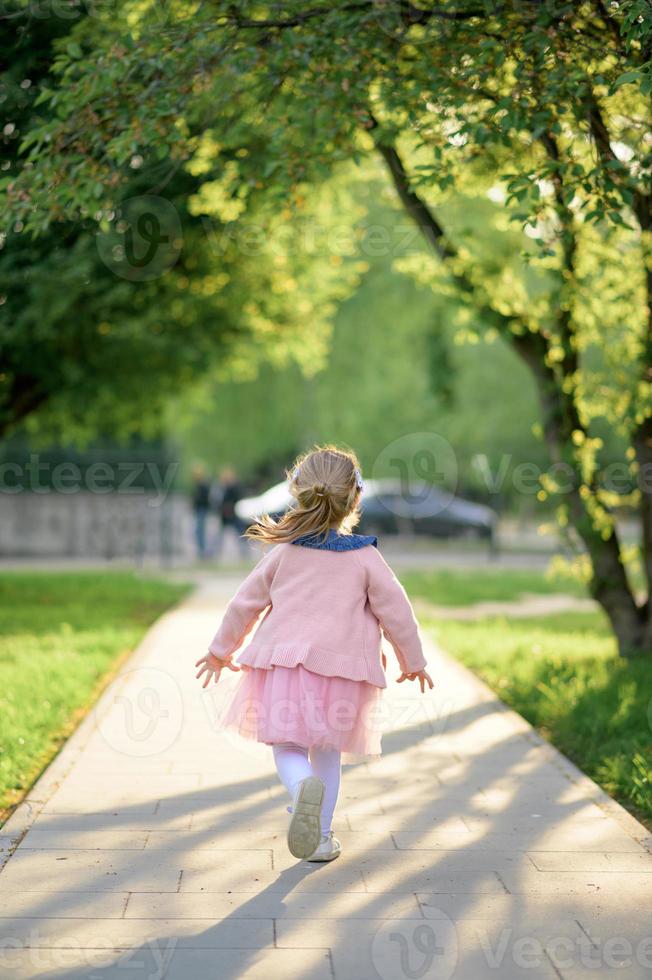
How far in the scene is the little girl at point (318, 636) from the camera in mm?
4807

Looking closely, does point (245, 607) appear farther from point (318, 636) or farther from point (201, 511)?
point (201, 511)

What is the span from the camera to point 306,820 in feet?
14.4

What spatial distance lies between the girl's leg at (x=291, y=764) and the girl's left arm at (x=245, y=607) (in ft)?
1.48

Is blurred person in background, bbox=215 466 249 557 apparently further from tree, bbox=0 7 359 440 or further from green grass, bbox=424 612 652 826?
green grass, bbox=424 612 652 826

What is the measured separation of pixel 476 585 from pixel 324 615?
14.2m

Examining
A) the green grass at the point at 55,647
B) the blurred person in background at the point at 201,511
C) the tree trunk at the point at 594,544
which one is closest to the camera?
the green grass at the point at 55,647

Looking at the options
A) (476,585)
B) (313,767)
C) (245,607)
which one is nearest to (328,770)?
(313,767)

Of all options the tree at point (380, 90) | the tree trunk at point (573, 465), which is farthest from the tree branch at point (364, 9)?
the tree trunk at point (573, 465)

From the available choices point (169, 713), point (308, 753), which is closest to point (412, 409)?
point (169, 713)

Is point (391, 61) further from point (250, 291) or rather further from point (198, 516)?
point (198, 516)

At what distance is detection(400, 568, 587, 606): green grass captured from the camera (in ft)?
56.4

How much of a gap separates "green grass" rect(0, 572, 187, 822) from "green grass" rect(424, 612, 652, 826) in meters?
2.93

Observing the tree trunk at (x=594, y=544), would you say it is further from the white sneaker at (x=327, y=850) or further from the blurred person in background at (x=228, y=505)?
the blurred person in background at (x=228, y=505)

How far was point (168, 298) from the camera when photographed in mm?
14914
